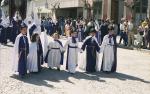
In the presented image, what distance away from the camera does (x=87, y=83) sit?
13.3 metres

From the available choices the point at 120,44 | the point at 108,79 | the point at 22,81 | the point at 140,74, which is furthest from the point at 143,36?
the point at 22,81

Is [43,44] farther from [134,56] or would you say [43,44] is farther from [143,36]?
[143,36]

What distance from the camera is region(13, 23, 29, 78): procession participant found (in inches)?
544

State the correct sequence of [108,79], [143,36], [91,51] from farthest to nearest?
[143,36] → [91,51] → [108,79]

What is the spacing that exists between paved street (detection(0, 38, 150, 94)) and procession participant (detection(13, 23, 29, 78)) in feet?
0.89

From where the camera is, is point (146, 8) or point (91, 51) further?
point (146, 8)

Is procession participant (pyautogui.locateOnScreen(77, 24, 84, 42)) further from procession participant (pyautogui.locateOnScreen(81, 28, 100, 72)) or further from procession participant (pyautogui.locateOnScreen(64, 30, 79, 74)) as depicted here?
procession participant (pyautogui.locateOnScreen(64, 30, 79, 74))

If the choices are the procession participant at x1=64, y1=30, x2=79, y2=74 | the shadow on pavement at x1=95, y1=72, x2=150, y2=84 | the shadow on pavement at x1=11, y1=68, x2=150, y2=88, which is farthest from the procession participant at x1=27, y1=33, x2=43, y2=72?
the shadow on pavement at x1=95, y1=72, x2=150, y2=84

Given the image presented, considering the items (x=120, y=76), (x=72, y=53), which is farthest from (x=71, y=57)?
(x=120, y=76)

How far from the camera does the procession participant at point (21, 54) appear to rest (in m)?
13.8

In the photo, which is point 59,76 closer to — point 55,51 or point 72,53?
point 72,53

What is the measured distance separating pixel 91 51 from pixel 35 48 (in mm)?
1968

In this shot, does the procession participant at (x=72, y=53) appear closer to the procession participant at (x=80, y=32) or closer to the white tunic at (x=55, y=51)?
the white tunic at (x=55, y=51)

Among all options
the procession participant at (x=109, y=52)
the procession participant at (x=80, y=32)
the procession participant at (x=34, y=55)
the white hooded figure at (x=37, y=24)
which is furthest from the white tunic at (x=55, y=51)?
the procession participant at (x=80, y=32)
